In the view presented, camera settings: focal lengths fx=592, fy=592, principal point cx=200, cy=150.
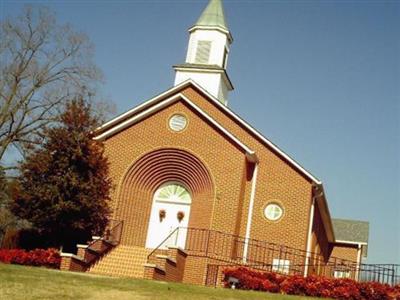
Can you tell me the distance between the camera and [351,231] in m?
43.4

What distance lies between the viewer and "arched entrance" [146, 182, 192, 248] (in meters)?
25.3

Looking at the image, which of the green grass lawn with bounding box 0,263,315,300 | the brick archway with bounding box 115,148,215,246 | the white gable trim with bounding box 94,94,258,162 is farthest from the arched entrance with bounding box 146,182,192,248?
the green grass lawn with bounding box 0,263,315,300

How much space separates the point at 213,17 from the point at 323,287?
1858 cm

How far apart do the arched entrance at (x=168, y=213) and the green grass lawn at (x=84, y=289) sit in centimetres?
919

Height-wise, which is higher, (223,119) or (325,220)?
(223,119)

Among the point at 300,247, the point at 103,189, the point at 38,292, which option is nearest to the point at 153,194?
the point at 103,189

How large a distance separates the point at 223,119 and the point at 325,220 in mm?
8767

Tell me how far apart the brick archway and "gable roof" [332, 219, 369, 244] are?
1946cm

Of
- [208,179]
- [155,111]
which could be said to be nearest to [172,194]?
[208,179]

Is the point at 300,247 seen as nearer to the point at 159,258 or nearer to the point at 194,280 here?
the point at 194,280

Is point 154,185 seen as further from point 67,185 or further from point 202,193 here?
point 67,185

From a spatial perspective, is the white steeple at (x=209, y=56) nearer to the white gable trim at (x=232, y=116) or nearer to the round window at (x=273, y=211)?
the white gable trim at (x=232, y=116)

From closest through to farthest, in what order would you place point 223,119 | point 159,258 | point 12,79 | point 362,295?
point 362,295, point 159,258, point 223,119, point 12,79

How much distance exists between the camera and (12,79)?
98.2ft
